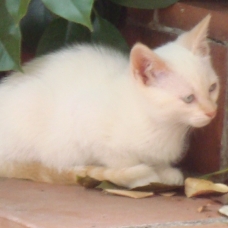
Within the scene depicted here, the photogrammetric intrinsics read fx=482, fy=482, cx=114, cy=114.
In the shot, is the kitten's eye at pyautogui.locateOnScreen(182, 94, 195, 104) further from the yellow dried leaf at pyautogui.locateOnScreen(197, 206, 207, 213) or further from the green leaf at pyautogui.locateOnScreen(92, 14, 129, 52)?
the green leaf at pyautogui.locateOnScreen(92, 14, 129, 52)

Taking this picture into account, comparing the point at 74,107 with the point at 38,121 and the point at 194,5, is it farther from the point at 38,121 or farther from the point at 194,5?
the point at 194,5

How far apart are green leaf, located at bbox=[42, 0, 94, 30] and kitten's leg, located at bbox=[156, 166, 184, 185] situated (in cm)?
45

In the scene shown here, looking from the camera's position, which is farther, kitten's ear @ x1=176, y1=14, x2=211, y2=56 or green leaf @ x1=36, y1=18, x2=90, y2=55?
green leaf @ x1=36, y1=18, x2=90, y2=55

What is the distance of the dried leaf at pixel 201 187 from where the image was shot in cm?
117

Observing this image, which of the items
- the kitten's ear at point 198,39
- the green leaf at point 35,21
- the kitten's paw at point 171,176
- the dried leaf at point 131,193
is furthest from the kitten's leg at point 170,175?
the green leaf at point 35,21

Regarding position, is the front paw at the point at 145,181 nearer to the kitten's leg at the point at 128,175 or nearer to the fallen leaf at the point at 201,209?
the kitten's leg at the point at 128,175

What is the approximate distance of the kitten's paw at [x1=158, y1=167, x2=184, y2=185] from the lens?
1.29m

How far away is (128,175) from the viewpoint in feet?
4.00

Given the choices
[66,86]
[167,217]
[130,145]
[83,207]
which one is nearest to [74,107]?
[66,86]

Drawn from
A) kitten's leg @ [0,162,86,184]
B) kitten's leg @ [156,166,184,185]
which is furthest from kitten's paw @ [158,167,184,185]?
kitten's leg @ [0,162,86,184]

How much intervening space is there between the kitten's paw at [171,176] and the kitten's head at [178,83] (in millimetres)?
175

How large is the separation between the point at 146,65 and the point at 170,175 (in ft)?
1.06

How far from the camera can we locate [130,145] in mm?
1248

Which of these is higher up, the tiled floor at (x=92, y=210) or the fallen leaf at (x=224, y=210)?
the fallen leaf at (x=224, y=210)
